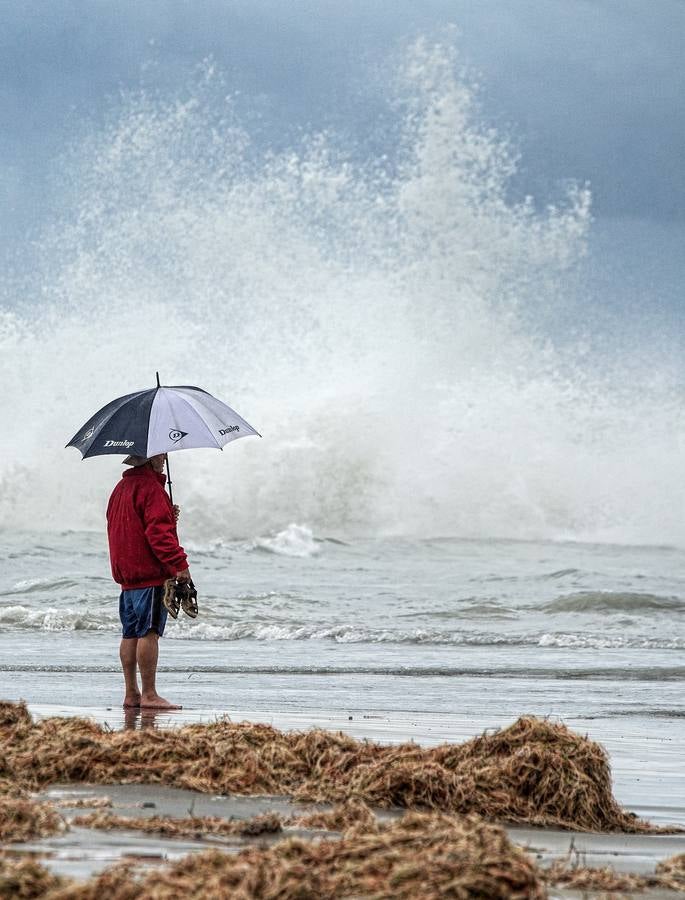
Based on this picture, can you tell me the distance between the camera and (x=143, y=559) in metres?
8.10

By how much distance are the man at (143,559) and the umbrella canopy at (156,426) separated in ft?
0.55

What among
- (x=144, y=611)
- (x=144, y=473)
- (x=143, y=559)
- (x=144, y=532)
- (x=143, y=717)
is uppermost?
(x=144, y=473)

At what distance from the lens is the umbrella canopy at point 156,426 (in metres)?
7.99

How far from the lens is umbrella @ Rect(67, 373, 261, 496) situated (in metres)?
7.99

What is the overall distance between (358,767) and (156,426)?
3.26 metres

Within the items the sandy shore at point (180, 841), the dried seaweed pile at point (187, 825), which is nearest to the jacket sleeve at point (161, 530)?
the sandy shore at point (180, 841)

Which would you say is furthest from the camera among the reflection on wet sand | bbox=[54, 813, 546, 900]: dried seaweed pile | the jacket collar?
the jacket collar

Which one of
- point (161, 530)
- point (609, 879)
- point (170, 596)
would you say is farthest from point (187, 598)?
point (609, 879)

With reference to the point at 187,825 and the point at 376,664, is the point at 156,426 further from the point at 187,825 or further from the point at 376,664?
the point at 376,664

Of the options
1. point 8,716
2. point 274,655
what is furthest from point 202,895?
point 274,655

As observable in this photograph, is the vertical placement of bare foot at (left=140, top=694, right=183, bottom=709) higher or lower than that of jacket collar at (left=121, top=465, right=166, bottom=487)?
lower

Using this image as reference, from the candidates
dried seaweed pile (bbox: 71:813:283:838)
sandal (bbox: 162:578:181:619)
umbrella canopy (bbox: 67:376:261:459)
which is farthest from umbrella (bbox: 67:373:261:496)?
dried seaweed pile (bbox: 71:813:283:838)

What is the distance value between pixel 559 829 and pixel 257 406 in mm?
38763

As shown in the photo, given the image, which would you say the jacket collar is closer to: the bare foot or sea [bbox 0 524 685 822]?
the bare foot
